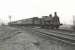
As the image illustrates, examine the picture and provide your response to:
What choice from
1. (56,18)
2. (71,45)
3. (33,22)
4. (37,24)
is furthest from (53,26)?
(71,45)

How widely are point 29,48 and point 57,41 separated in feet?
8.98

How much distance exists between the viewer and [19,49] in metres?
10.2

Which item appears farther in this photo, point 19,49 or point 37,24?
point 37,24

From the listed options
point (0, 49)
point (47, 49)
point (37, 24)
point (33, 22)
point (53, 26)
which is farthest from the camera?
point (33, 22)

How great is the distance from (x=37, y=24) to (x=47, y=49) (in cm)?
2973

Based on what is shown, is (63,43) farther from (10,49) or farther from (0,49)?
(0,49)

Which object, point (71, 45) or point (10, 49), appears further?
point (10, 49)

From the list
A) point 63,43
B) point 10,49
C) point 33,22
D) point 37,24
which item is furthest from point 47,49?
point 33,22

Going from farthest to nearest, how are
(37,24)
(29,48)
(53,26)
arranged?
(37,24) → (53,26) → (29,48)

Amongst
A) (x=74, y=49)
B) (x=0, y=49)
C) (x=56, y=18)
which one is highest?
(x=56, y=18)

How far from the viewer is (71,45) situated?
829cm

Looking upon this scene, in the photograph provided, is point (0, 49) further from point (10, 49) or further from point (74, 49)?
point (74, 49)

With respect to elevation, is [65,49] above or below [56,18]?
below

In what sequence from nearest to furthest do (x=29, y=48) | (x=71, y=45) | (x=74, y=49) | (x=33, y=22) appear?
(x=74, y=49), (x=71, y=45), (x=29, y=48), (x=33, y=22)
